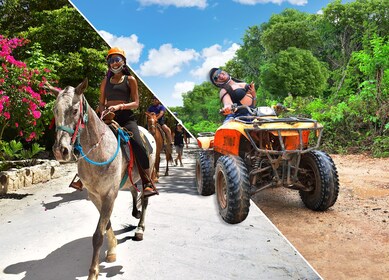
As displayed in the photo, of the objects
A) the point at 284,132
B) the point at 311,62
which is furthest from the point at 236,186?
the point at 311,62

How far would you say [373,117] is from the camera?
5.32ft

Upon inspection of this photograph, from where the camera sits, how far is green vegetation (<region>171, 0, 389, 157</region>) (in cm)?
125

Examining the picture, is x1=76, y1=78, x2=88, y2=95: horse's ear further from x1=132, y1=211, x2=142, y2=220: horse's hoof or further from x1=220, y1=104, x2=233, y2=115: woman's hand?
x1=132, y1=211, x2=142, y2=220: horse's hoof

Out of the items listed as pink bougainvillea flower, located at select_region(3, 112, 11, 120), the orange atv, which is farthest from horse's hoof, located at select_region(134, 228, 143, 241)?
pink bougainvillea flower, located at select_region(3, 112, 11, 120)

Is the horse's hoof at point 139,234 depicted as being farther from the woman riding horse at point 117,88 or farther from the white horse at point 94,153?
the woman riding horse at point 117,88

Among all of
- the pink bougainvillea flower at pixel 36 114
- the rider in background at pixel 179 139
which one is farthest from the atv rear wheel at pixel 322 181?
the pink bougainvillea flower at pixel 36 114

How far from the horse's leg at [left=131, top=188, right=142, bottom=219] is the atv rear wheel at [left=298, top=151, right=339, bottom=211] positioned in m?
1.34

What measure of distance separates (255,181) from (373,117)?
53 cm

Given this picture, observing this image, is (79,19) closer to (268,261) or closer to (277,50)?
(277,50)

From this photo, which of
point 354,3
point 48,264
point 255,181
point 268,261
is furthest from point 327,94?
point 48,264

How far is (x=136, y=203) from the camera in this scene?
2.73 meters

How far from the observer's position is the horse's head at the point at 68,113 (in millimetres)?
1510

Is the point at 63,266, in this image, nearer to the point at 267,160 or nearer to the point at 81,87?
the point at 81,87

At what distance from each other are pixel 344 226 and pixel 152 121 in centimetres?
119
